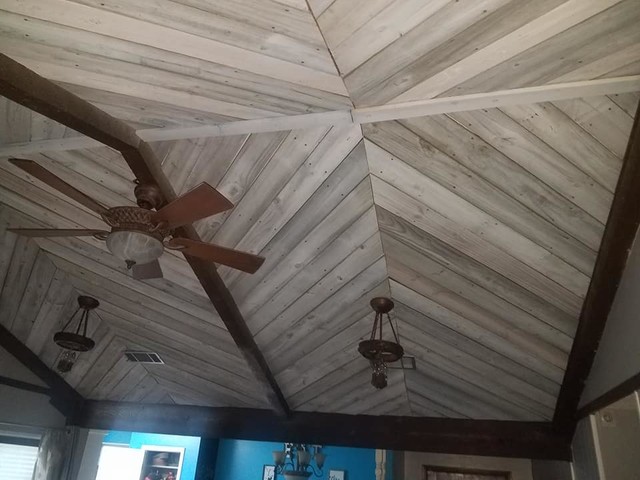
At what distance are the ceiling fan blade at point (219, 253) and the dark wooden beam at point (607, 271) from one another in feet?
5.39

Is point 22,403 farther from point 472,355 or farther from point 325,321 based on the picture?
point 472,355

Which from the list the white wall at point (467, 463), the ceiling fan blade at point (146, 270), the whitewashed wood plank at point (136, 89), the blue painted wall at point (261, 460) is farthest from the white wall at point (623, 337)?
the blue painted wall at point (261, 460)

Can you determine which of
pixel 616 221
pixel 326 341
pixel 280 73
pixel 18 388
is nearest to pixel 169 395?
pixel 18 388

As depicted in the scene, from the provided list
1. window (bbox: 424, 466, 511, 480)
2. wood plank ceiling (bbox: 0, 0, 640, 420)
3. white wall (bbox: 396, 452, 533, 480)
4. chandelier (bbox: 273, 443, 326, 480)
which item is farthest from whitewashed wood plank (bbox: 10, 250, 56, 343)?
window (bbox: 424, 466, 511, 480)

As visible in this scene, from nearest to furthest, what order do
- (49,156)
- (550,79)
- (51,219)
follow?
(550,79) → (49,156) → (51,219)

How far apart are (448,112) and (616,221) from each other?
0.98 metres

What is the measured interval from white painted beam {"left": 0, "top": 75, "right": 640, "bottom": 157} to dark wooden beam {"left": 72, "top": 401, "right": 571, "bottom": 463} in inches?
114

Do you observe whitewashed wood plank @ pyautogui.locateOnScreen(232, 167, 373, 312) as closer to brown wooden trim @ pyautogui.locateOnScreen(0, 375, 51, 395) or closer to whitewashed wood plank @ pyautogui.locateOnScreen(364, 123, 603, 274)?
whitewashed wood plank @ pyautogui.locateOnScreen(364, 123, 603, 274)

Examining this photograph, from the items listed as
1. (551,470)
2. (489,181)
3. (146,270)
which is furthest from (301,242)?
(551,470)

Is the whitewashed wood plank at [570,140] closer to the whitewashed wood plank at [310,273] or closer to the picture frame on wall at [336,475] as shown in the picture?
the whitewashed wood plank at [310,273]

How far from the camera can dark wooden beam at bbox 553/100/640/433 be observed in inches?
76.4

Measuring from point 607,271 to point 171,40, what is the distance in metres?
2.29

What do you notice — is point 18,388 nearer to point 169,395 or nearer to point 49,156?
point 169,395

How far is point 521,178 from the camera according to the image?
2.10 m
